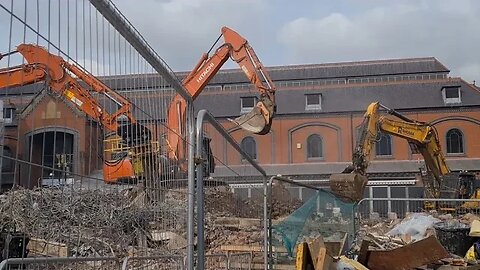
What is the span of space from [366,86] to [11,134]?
43577 mm

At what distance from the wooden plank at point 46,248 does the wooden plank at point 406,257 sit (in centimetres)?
694

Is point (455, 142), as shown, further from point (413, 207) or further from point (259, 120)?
point (259, 120)

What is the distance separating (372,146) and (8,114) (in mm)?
17297

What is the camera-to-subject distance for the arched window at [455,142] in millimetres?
41469

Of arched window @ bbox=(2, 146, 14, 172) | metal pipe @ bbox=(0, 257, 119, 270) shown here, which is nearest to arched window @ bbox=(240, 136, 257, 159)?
metal pipe @ bbox=(0, 257, 119, 270)

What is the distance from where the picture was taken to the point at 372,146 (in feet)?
61.6

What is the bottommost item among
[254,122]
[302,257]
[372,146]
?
[302,257]

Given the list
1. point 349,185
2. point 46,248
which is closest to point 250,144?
point 349,185

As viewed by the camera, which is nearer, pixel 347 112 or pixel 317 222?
pixel 317 222

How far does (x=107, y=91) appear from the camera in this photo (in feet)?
10.6

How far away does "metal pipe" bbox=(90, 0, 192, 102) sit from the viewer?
2880mm

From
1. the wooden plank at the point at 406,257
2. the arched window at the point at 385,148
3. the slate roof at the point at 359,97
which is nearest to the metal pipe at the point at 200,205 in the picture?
the wooden plank at the point at 406,257

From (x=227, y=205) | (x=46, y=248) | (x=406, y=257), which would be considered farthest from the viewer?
(x=406, y=257)

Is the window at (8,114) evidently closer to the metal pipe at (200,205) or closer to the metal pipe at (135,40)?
the metal pipe at (135,40)
